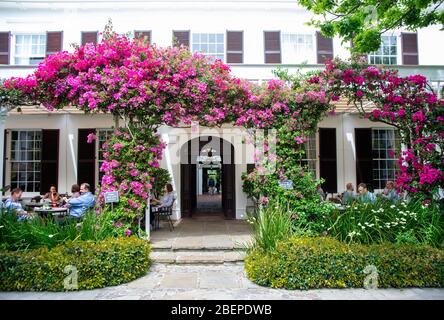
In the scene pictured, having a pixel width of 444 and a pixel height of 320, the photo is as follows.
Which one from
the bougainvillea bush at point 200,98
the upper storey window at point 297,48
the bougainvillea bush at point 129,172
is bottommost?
the bougainvillea bush at point 129,172

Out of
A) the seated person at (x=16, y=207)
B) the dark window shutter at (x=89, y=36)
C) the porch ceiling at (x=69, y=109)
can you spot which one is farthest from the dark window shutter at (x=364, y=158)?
the dark window shutter at (x=89, y=36)

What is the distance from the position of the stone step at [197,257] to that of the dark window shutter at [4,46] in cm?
969

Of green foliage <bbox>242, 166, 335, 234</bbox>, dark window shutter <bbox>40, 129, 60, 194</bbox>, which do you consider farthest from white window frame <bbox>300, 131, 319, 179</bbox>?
dark window shutter <bbox>40, 129, 60, 194</bbox>

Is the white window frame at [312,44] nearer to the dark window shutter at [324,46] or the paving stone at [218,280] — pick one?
the dark window shutter at [324,46]

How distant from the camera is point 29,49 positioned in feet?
37.1

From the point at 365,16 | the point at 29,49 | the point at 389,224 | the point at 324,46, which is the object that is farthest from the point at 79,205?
the point at 324,46

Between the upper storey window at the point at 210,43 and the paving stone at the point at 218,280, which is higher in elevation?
the upper storey window at the point at 210,43

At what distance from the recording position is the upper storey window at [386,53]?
38.0ft

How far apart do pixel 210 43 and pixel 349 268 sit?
916cm

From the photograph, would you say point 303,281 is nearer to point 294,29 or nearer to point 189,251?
point 189,251

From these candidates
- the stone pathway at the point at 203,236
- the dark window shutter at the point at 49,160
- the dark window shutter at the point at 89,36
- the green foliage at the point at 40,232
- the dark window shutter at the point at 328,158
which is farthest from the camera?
the dark window shutter at the point at 89,36

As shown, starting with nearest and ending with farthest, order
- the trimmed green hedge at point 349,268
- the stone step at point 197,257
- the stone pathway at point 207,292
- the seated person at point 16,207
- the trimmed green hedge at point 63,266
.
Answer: the stone pathway at point 207,292, the trimmed green hedge at point 63,266, the trimmed green hedge at point 349,268, the stone step at point 197,257, the seated person at point 16,207

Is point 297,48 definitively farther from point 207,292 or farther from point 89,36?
point 207,292

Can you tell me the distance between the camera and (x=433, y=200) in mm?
6809
